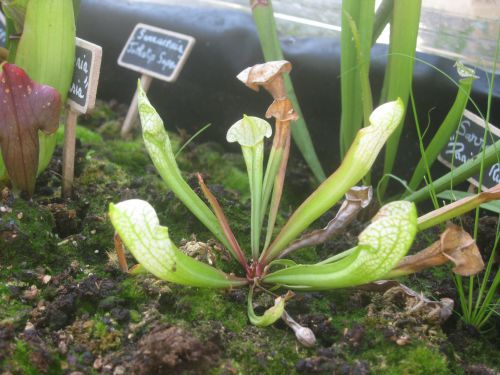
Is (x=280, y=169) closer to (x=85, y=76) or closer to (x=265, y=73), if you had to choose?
(x=265, y=73)

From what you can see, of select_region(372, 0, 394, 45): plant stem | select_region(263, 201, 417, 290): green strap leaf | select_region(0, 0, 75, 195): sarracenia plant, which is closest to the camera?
select_region(263, 201, 417, 290): green strap leaf

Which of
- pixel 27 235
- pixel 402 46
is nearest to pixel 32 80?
pixel 27 235

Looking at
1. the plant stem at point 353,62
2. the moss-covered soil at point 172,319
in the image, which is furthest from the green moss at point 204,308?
the plant stem at point 353,62

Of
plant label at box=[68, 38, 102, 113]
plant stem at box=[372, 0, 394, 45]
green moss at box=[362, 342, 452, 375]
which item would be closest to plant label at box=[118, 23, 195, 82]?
plant label at box=[68, 38, 102, 113]

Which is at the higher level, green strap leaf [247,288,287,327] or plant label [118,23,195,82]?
plant label [118,23,195,82]

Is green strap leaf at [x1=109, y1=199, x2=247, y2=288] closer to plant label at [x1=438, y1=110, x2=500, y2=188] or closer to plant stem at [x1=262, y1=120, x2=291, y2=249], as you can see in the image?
plant stem at [x1=262, y1=120, x2=291, y2=249]

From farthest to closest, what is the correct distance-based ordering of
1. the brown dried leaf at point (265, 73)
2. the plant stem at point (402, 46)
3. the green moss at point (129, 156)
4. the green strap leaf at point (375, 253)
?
the green moss at point (129, 156) → the plant stem at point (402, 46) → the brown dried leaf at point (265, 73) → the green strap leaf at point (375, 253)

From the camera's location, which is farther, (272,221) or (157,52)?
(157,52)

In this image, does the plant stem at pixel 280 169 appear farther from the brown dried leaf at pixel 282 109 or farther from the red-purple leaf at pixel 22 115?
the red-purple leaf at pixel 22 115
